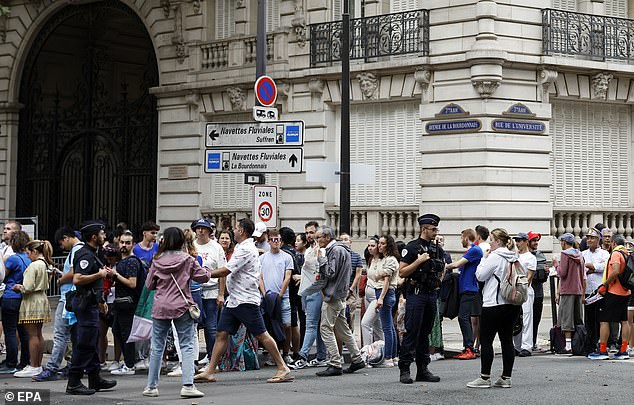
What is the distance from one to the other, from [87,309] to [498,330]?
4.47 meters

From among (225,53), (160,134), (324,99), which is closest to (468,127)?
(324,99)

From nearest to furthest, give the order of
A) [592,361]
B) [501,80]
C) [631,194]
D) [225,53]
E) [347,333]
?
[347,333], [592,361], [501,80], [631,194], [225,53]

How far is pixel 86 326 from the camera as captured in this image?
42.2 ft

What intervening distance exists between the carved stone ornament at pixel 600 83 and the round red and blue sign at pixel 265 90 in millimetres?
8131

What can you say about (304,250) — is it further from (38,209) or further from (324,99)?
(38,209)

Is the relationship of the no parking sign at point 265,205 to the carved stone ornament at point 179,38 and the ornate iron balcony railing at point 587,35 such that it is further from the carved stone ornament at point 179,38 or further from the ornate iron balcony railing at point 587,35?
the carved stone ornament at point 179,38

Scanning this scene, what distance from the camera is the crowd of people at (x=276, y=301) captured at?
42.3 ft

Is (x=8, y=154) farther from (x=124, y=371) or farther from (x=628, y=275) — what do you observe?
(x=628, y=275)

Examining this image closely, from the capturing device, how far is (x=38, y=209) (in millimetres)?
32250

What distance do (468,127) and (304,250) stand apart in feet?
22.8

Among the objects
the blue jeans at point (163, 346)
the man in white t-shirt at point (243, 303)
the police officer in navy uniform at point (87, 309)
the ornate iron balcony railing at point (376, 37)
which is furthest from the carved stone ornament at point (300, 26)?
the blue jeans at point (163, 346)

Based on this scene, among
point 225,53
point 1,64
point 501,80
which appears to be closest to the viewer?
point 501,80

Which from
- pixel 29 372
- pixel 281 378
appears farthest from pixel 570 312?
pixel 29 372

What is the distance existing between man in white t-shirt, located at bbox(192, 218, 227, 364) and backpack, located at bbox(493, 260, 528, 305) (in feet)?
12.8
